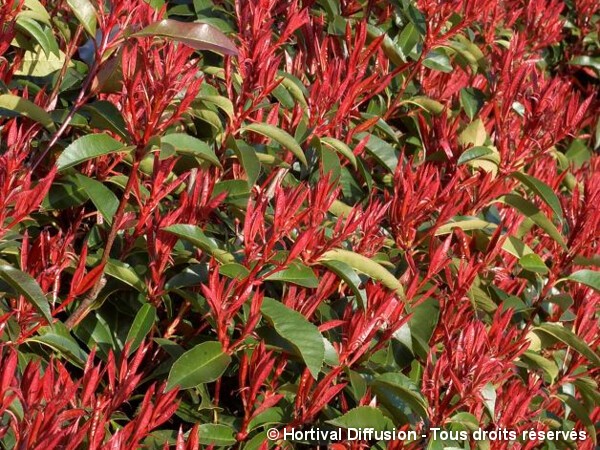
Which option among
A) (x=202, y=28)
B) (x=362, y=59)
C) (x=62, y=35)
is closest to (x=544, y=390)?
(x=362, y=59)

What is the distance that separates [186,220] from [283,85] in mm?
594

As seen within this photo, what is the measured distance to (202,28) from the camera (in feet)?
6.38

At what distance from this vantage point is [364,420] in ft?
6.56

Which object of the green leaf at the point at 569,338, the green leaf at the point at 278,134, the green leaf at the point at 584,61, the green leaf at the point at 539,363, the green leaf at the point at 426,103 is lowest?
the green leaf at the point at 539,363

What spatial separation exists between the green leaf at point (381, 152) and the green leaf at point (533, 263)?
16.8 inches

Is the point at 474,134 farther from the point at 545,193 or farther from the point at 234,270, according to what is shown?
the point at 234,270

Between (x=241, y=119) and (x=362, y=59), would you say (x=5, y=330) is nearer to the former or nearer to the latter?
(x=241, y=119)

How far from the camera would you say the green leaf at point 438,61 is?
291 cm

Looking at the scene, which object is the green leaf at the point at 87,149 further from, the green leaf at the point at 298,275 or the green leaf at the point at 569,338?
the green leaf at the point at 569,338

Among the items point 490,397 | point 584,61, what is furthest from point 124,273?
point 584,61

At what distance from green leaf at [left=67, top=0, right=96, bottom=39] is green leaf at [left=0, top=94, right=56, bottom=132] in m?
0.19

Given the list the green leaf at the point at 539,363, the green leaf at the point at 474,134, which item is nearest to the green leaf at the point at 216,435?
the green leaf at the point at 539,363

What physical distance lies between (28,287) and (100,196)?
0.39 metres

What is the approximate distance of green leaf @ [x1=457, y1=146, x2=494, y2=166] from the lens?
2.52 metres
